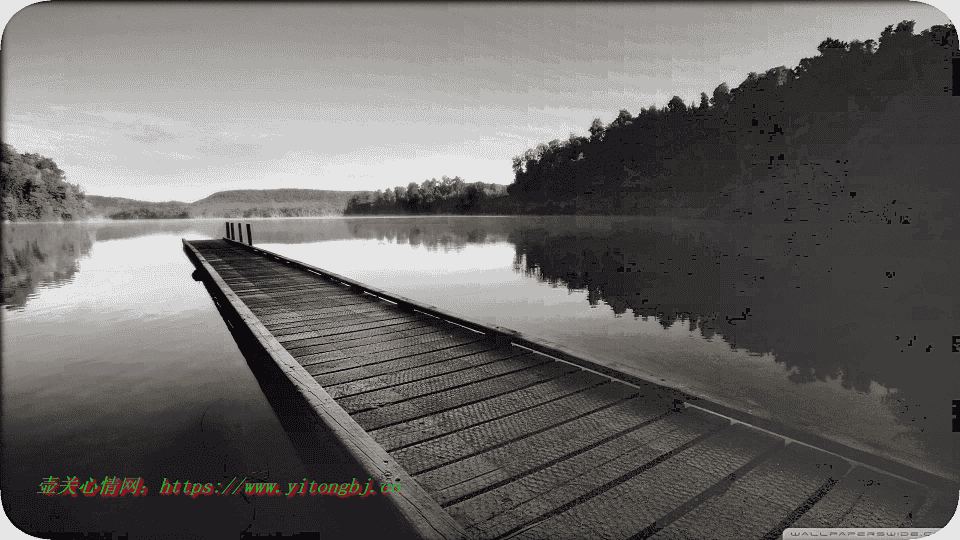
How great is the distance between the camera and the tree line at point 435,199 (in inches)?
3364

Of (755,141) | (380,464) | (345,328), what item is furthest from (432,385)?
(755,141)

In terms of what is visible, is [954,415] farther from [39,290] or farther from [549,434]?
[39,290]

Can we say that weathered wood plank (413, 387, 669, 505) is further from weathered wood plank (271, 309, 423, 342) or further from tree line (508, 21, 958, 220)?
weathered wood plank (271, 309, 423, 342)

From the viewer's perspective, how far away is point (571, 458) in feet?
8.76

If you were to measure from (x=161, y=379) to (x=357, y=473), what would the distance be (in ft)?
15.1

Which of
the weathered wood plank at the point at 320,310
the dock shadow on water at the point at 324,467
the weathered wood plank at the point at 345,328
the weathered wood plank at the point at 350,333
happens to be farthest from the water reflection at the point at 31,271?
the dock shadow on water at the point at 324,467

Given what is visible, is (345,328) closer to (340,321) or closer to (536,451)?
(340,321)

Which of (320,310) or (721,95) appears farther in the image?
(721,95)

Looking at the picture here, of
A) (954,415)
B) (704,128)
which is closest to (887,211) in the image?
(954,415)

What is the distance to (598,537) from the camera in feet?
6.71

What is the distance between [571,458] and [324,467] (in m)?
1.56

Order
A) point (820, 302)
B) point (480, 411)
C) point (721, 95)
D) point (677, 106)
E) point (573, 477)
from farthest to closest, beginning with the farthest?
point (677, 106) < point (721, 95) < point (820, 302) < point (480, 411) < point (573, 477)

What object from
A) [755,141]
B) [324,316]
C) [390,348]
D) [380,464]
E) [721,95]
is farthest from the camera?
[721,95]

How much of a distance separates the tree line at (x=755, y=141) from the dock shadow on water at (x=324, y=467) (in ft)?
13.3
